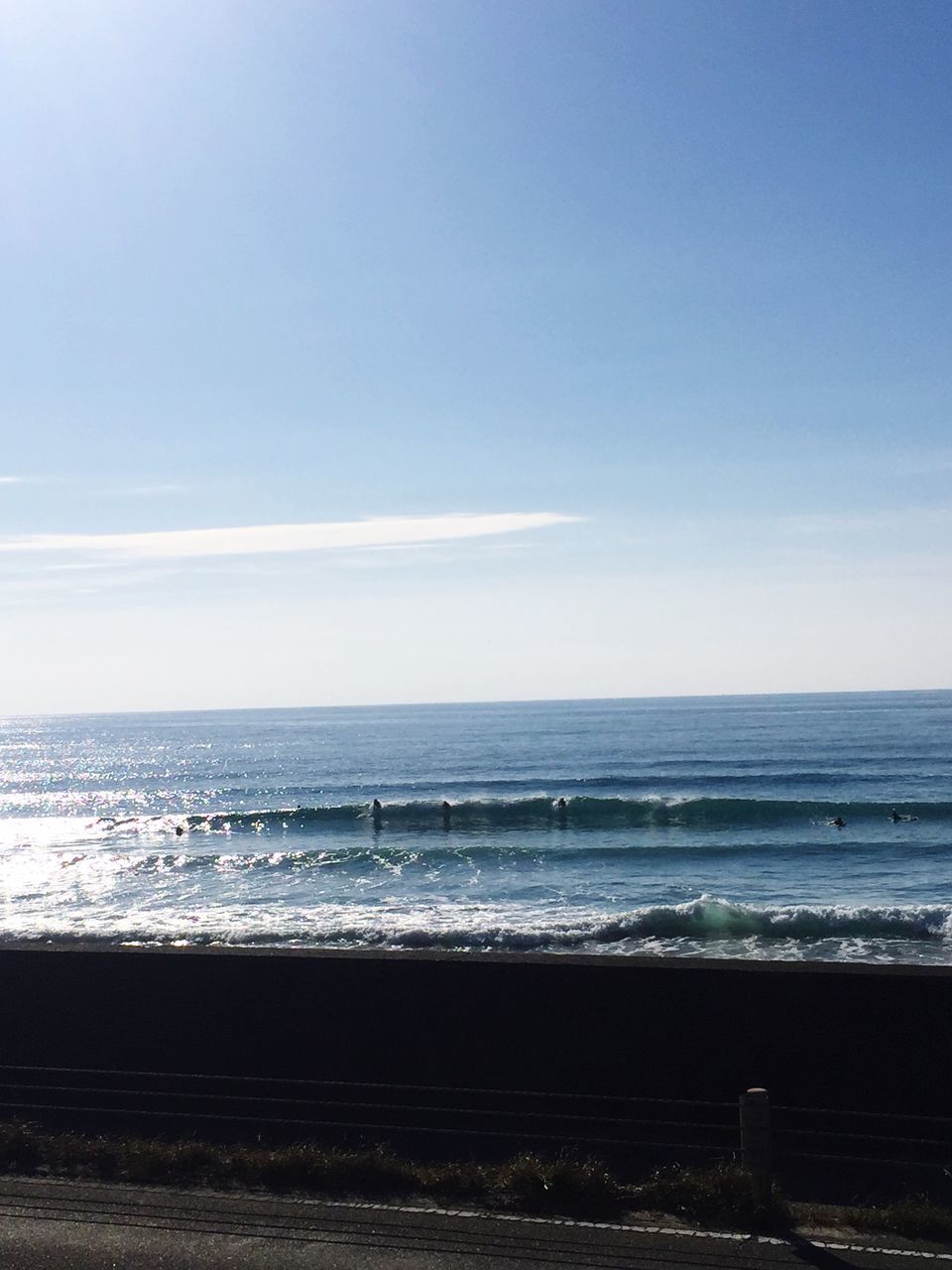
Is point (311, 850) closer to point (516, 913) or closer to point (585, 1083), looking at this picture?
point (516, 913)

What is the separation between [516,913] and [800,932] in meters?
5.87

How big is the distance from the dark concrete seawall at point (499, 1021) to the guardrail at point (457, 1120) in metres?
0.48

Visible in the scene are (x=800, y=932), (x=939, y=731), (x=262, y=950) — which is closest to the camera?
(x=262, y=950)

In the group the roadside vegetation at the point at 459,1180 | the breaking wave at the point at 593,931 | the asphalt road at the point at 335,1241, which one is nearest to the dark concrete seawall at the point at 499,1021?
the roadside vegetation at the point at 459,1180

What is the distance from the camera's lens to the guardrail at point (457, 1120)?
773cm

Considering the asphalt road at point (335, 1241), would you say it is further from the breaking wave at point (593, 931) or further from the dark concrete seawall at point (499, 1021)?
the breaking wave at point (593, 931)

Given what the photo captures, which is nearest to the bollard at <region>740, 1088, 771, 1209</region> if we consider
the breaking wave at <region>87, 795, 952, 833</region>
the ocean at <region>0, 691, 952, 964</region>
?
the ocean at <region>0, 691, 952, 964</region>

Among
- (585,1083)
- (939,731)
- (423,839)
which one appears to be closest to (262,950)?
(585,1083)

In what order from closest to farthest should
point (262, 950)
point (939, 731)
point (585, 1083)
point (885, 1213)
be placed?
point (885, 1213)
point (585, 1083)
point (262, 950)
point (939, 731)

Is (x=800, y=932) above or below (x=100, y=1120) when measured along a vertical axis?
below

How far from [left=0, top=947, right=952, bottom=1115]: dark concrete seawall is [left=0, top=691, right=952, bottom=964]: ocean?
14.1ft

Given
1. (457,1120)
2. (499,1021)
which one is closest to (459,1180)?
(457,1120)

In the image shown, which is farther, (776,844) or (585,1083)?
(776,844)

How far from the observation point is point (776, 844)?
33438 mm
